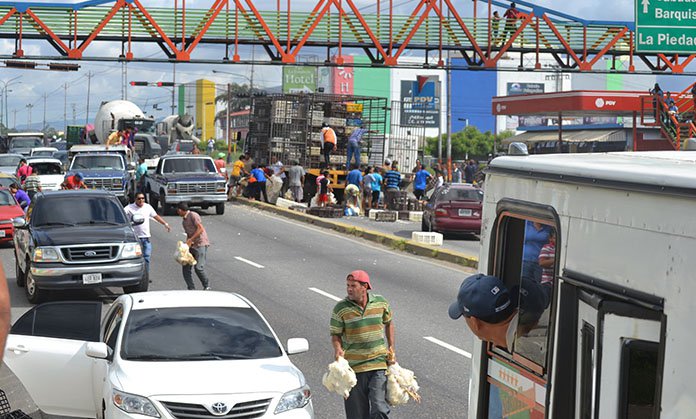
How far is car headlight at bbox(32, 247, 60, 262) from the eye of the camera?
17.4 m

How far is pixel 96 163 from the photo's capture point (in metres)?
38.1

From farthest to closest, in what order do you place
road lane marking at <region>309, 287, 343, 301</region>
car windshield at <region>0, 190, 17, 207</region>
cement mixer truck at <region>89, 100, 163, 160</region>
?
cement mixer truck at <region>89, 100, 163, 160</region> → car windshield at <region>0, 190, 17, 207</region> → road lane marking at <region>309, 287, 343, 301</region>

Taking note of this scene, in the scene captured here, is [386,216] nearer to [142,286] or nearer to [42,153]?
[142,286]

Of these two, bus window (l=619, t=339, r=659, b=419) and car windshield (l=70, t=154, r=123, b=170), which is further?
car windshield (l=70, t=154, r=123, b=170)

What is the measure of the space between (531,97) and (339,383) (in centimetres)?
3611

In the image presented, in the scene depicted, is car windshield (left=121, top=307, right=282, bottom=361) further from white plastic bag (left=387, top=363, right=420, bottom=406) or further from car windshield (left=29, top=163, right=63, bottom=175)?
car windshield (left=29, top=163, right=63, bottom=175)

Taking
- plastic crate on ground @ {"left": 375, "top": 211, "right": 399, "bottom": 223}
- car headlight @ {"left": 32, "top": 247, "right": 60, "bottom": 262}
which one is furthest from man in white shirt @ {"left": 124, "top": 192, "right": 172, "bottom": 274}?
plastic crate on ground @ {"left": 375, "top": 211, "right": 399, "bottom": 223}

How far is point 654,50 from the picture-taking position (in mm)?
29078

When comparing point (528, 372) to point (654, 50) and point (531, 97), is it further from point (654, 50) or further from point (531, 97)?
A: point (531, 97)

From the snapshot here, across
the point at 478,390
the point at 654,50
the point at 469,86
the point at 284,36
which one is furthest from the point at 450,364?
the point at 469,86

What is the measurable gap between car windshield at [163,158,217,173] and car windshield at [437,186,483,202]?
30.2 feet

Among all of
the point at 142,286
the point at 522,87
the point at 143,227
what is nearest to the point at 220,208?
the point at 143,227

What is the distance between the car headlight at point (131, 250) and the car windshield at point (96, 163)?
66.9 ft

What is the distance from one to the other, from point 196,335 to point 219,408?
1183 millimetres
